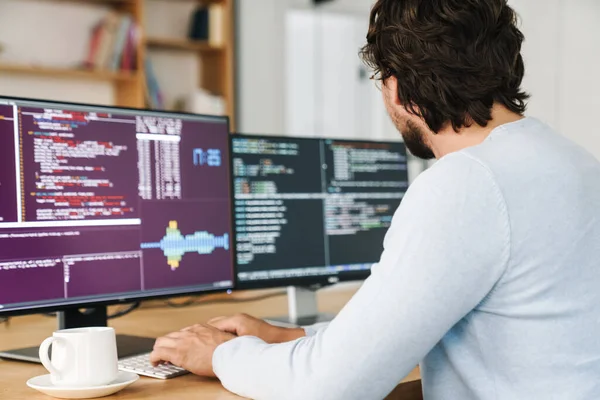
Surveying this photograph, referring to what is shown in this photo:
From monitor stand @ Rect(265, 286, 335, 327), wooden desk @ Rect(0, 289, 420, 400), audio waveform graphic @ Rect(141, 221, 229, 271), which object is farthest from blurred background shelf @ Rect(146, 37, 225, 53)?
audio waveform graphic @ Rect(141, 221, 229, 271)

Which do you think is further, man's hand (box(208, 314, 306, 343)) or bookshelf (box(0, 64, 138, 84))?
bookshelf (box(0, 64, 138, 84))

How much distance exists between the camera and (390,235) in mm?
1052

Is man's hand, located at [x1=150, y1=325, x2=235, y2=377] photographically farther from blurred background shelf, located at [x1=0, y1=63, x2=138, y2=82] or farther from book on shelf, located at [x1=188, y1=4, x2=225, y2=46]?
book on shelf, located at [x1=188, y1=4, x2=225, y2=46]

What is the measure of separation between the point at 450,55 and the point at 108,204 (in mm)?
698

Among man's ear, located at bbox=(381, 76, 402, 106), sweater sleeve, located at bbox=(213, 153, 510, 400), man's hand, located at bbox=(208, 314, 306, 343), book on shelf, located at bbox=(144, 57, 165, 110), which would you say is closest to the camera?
sweater sleeve, located at bbox=(213, 153, 510, 400)

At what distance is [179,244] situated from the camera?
156 cm

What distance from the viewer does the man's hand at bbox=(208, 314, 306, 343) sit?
1.35m

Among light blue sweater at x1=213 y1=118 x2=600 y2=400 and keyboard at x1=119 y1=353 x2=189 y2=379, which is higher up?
light blue sweater at x1=213 y1=118 x2=600 y2=400

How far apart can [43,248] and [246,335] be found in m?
0.39

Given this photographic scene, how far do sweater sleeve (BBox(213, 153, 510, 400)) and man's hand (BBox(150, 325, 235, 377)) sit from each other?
0.79 ft

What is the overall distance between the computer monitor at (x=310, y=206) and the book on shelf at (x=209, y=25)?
2959 millimetres

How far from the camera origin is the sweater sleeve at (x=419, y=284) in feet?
3.20

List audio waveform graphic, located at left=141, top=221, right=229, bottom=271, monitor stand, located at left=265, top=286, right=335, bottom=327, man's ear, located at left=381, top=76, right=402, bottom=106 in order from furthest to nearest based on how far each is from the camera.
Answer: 1. monitor stand, located at left=265, top=286, right=335, bottom=327
2. audio waveform graphic, located at left=141, top=221, right=229, bottom=271
3. man's ear, located at left=381, top=76, right=402, bottom=106

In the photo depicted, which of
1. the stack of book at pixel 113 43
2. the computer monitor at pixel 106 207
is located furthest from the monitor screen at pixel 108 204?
the stack of book at pixel 113 43
